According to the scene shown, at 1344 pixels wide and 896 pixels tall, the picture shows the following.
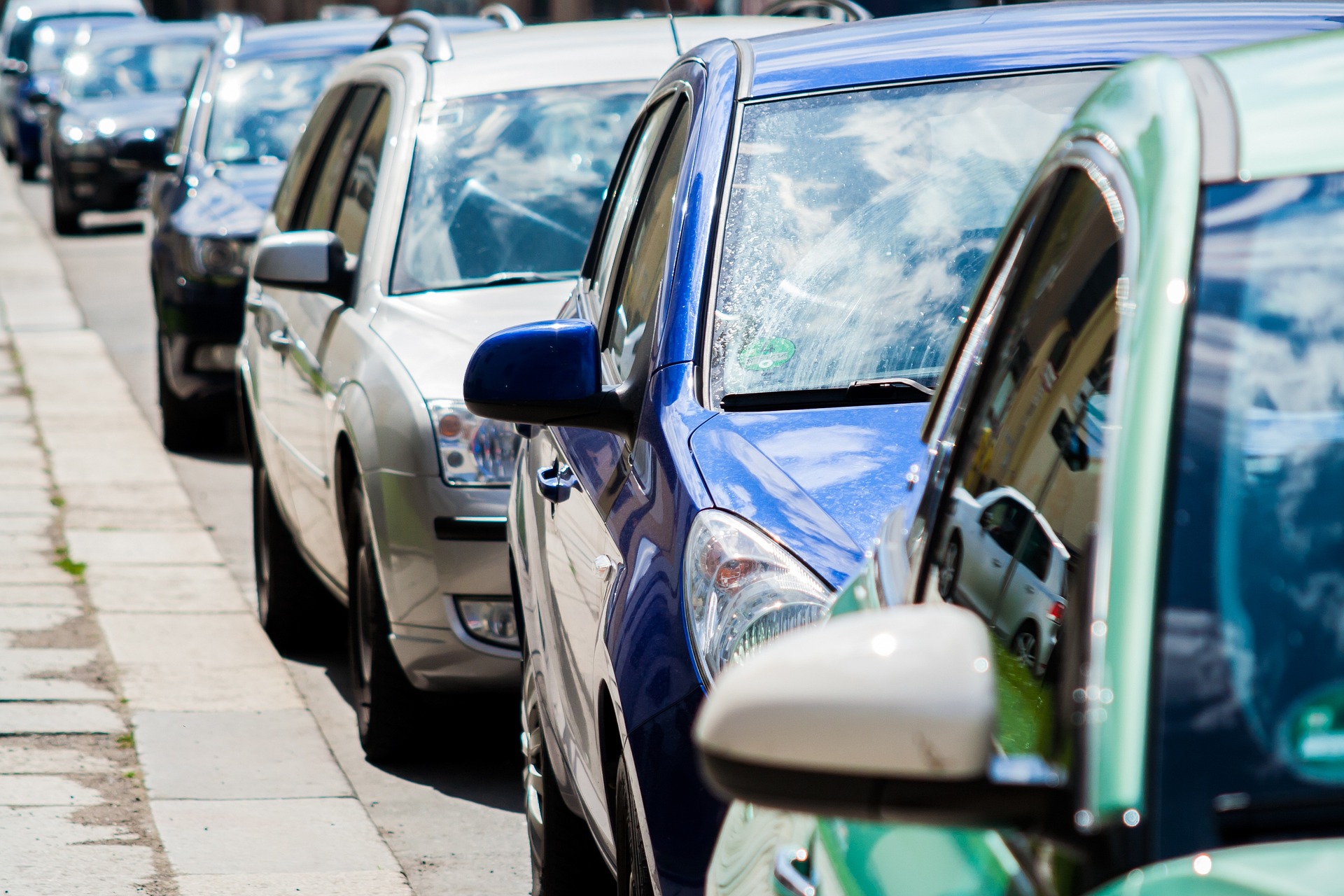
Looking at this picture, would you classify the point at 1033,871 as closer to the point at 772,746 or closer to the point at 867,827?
the point at 772,746

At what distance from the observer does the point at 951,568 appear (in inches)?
82.1

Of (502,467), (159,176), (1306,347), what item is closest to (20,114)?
(159,176)

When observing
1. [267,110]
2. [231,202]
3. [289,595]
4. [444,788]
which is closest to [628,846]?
[444,788]

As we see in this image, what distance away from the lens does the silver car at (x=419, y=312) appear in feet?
17.0

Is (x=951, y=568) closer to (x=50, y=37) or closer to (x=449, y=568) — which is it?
(x=449, y=568)

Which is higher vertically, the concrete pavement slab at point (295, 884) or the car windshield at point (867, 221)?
the car windshield at point (867, 221)

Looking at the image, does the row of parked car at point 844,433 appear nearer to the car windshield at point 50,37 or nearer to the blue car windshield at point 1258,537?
the blue car windshield at point 1258,537

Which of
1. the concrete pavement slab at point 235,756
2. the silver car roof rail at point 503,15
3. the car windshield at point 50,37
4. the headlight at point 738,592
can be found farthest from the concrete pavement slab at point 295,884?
the car windshield at point 50,37

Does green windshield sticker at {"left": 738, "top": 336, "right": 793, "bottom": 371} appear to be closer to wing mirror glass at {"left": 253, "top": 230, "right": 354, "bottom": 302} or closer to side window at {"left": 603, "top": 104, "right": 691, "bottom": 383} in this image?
side window at {"left": 603, "top": 104, "right": 691, "bottom": 383}

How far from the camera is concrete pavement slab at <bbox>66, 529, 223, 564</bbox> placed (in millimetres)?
8125

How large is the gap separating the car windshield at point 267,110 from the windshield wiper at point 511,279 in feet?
15.8

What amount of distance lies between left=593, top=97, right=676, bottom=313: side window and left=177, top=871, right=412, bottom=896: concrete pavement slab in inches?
59.3

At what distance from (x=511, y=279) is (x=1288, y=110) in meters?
4.45

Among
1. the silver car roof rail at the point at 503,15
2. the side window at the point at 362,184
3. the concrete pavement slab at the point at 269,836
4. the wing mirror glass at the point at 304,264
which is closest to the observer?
the concrete pavement slab at the point at 269,836
